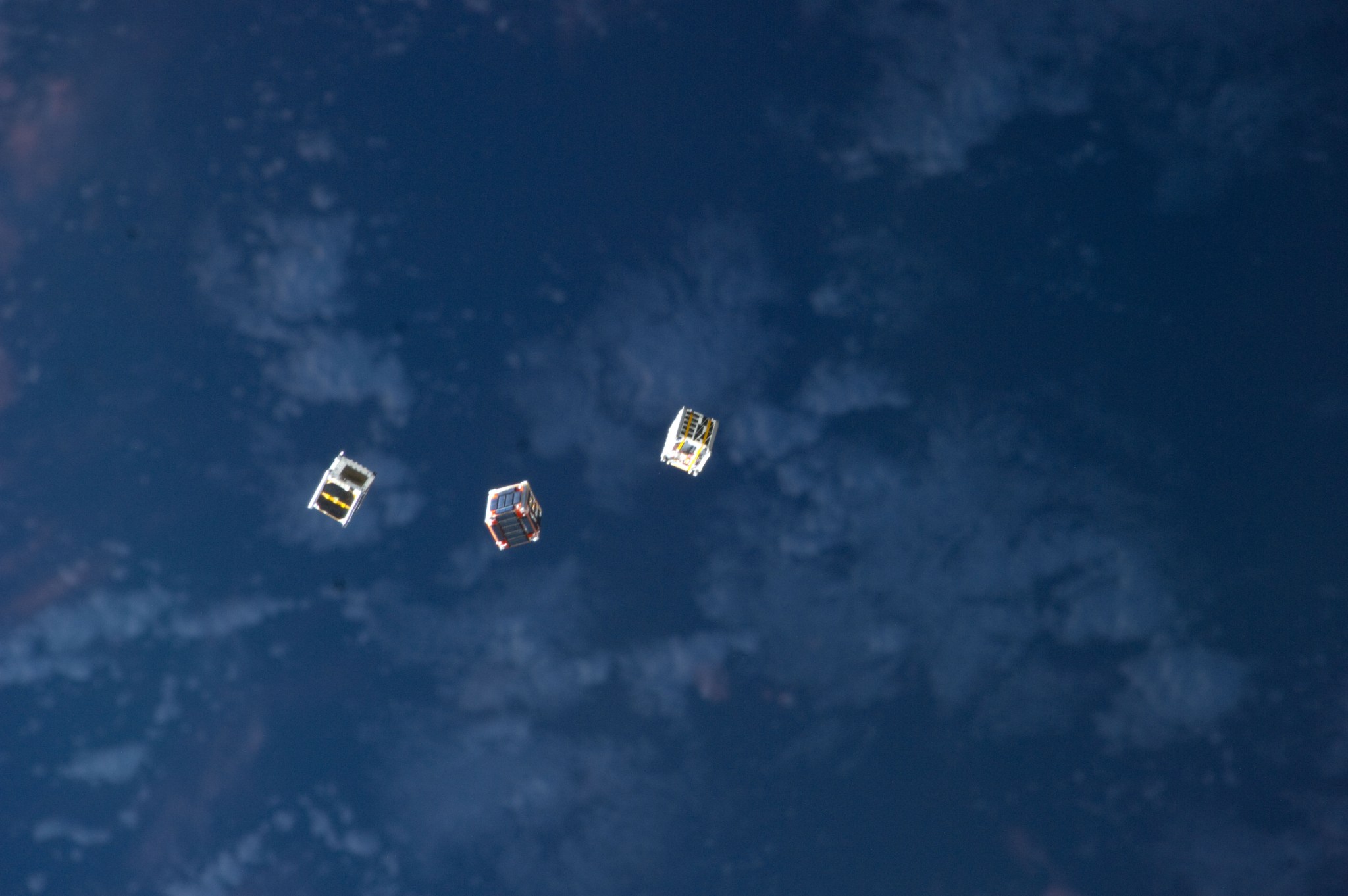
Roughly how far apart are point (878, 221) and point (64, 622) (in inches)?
4438

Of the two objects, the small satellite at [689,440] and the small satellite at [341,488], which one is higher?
the small satellite at [689,440]

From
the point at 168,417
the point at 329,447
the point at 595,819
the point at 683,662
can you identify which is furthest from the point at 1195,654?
the point at 168,417

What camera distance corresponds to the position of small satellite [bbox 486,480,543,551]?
128m

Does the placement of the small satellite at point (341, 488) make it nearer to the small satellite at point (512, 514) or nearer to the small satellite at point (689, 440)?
the small satellite at point (512, 514)

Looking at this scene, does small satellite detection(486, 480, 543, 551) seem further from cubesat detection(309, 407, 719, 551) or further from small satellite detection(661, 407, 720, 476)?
small satellite detection(661, 407, 720, 476)

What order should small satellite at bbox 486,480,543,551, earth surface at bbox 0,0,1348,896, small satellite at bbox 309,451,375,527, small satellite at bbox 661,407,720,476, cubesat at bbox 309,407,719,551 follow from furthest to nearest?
earth surface at bbox 0,0,1348,896 → small satellite at bbox 309,451,375,527 → small satellite at bbox 486,480,543,551 → cubesat at bbox 309,407,719,551 → small satellite at bbox 661,407,720,476

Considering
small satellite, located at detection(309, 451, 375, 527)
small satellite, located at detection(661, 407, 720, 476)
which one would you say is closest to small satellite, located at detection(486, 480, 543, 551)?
small satellite, located at detection(309, 451, 375, 527)

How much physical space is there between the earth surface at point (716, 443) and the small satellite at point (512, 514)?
283cm

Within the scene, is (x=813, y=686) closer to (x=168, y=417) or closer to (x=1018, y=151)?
(x=1018, y=151)

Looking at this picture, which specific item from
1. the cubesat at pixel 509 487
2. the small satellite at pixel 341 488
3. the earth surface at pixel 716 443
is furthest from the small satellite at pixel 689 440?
the small satellite at pixel 341 488

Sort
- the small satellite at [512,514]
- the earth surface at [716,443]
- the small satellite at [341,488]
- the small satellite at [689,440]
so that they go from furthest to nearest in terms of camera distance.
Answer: the earth surface at [716,443] < the small satellite at [341,488] < the small satellite at [512,514] < the small satellite at [689,440]

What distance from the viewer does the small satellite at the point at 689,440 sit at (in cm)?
12669

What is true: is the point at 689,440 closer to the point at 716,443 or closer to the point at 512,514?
the point at 716,443

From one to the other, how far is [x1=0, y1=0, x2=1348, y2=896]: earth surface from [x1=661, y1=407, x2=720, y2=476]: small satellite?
118 inches
